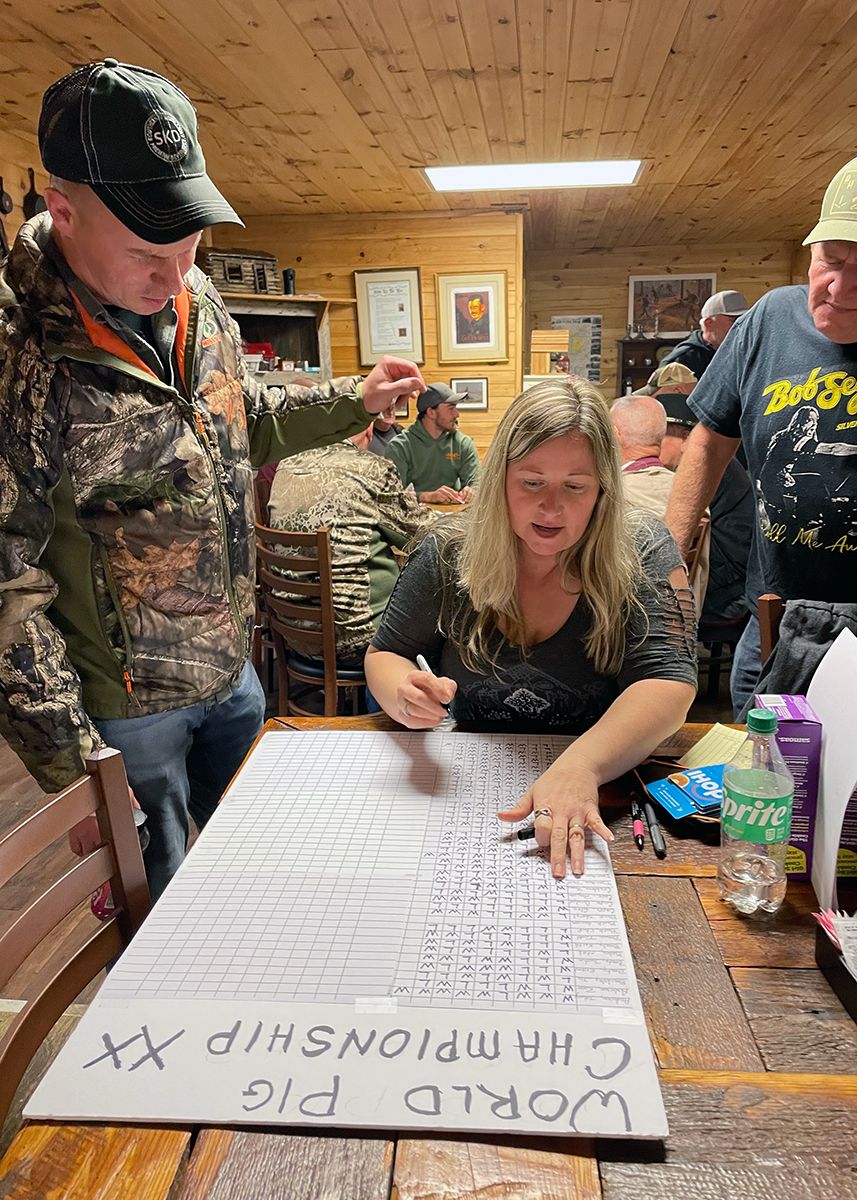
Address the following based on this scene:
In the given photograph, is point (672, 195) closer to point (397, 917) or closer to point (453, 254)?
point (453, 254)

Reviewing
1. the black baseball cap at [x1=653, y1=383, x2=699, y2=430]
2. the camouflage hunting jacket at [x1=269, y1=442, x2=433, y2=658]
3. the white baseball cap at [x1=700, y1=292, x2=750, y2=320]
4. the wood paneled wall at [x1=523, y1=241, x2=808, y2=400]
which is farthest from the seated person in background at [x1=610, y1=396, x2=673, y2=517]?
the wood paneled wall at [x1=523, y1=241, x2=808, y2=400]

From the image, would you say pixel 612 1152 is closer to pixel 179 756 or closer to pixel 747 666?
pixel 179 756

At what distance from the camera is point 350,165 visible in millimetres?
4055

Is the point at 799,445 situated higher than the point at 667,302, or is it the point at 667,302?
the point at 667,302

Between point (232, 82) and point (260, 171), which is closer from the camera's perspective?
point (232, 82)

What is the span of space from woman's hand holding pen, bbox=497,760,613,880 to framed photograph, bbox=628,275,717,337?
722 cm

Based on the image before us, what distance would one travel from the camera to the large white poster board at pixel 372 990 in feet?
2.00

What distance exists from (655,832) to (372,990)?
0.43 metres

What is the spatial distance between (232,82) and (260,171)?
1.37m

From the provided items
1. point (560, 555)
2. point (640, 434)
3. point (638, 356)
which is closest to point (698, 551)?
point (640, 434)

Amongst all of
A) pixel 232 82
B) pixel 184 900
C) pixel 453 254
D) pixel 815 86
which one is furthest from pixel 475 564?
pixel 453 254

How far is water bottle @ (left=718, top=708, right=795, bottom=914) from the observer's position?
0.80 m

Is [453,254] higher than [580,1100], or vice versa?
[453,254]

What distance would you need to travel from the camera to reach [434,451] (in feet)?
14.2
